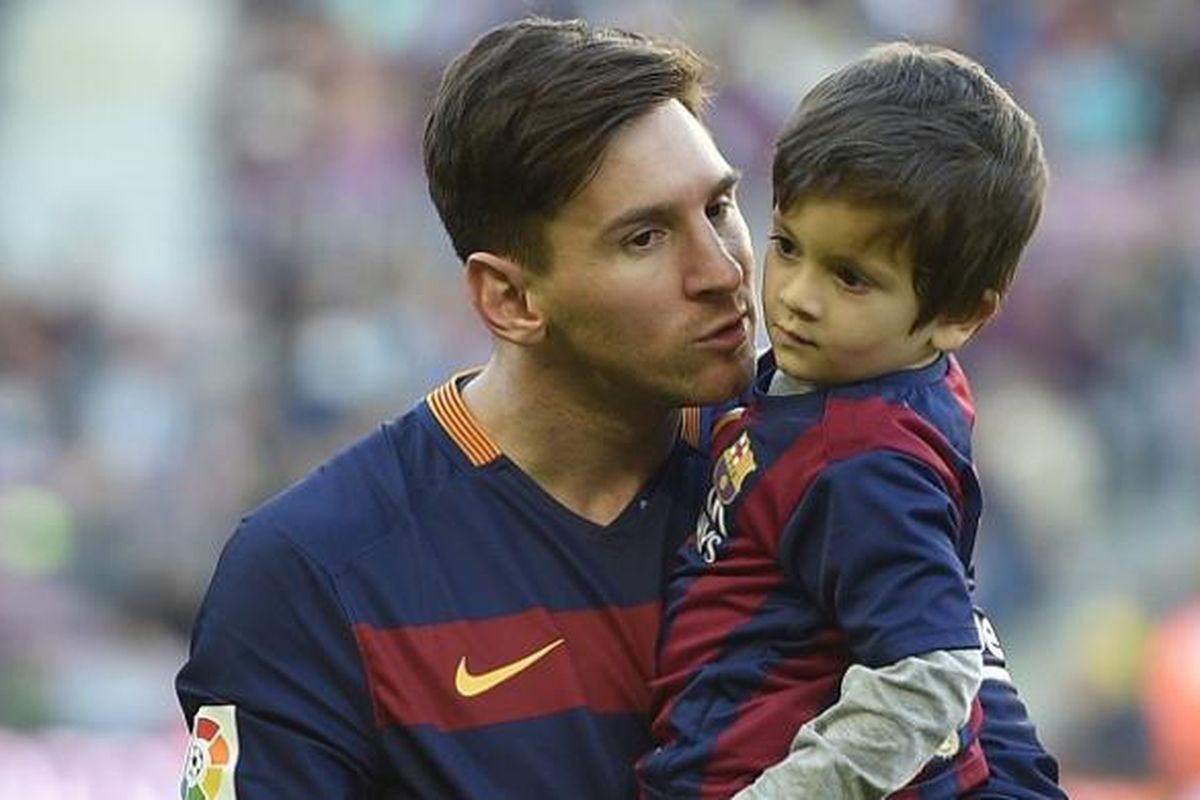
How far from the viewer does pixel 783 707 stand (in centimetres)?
271

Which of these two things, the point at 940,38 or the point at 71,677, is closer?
the point at 71,677

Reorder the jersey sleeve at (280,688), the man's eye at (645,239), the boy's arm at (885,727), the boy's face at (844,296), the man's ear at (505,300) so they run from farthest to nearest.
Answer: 1. the man's ear at (505,300)
2. the man's eye at (645,239)
3. the jersey sleeve at (280,688)
4. the boy's face at (844,296)
5. the boy's arm at (885,727)

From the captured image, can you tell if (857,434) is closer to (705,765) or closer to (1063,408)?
(705,765)

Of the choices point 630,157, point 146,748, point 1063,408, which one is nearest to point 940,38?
point 1063,408

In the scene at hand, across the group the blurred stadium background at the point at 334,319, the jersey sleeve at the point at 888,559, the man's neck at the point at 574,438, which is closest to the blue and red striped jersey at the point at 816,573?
the jersey sleeve at the point at 888,559

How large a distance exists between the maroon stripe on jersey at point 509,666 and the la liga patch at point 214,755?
164 millimetres

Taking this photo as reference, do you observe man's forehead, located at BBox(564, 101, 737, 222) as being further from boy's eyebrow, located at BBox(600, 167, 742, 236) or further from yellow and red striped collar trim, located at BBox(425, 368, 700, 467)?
yellow and red striped collar trim, located at BBox(425, 368, 700, 467)

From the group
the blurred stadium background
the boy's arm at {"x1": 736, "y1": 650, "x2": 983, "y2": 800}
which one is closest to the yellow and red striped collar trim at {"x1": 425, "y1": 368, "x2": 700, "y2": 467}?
the boy's arm at {"x1": 736, "y1": 650, "x2": 983, "y2": 800}

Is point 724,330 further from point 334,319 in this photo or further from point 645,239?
point 334,319

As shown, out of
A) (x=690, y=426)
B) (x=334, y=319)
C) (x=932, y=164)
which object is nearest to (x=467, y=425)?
(x=690, y=426)

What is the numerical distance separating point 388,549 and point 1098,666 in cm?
619

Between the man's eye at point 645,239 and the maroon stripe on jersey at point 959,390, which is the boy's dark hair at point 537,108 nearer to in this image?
the man's eye at point 645,239

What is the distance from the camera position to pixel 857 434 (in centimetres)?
266

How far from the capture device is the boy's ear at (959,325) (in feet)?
8.97
